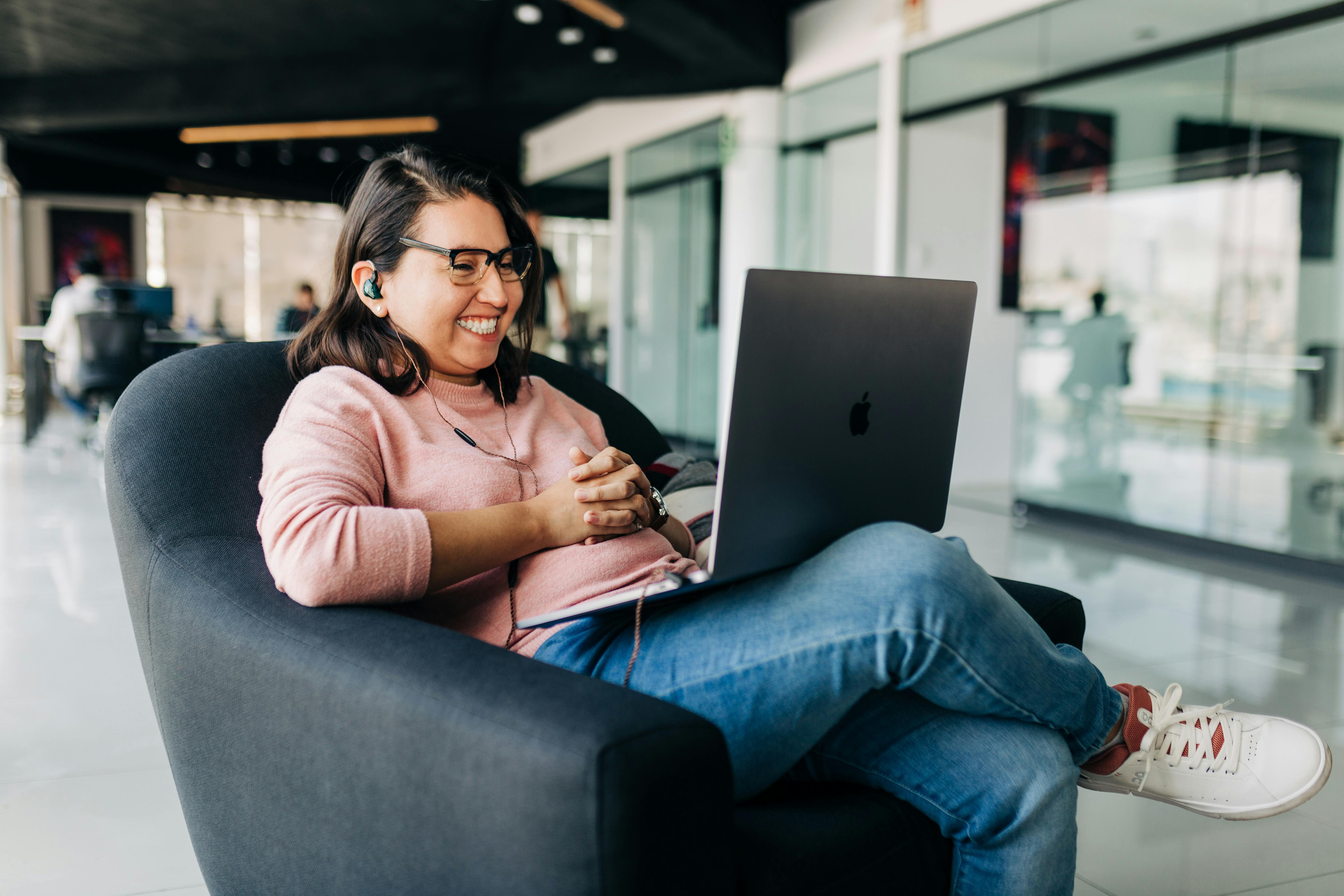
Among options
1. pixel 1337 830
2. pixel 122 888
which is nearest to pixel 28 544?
pixel 122 888

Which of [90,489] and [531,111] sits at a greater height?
[531,111]

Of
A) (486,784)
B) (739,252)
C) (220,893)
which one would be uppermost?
(739,252)

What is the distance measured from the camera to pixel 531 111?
9258 mm

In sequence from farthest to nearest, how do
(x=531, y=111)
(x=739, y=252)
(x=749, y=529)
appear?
(x=531, y=111), (x=739, y=252), (x=749, y=529)

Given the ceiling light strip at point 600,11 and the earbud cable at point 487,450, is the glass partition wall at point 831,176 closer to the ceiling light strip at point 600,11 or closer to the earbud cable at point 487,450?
the ceiling light strip at point 600,11

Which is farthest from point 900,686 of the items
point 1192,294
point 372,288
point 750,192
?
point 750,192

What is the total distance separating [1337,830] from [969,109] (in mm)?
4285

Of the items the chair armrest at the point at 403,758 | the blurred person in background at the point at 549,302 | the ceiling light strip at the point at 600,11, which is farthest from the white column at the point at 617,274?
Result: the chair armrest at the point at 403,758

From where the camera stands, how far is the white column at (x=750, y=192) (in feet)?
21.4

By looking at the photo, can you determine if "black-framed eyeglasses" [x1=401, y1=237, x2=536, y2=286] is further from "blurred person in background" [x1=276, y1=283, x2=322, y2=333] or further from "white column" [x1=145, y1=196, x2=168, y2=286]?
"white column" [x1=145, y1=196, x2=168, y2=286]

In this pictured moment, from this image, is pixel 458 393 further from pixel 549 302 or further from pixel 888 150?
pixel 549 302

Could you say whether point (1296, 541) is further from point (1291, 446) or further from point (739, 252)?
point (739, 252)

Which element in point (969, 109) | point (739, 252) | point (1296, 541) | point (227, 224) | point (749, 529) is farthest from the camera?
point (227, 224)

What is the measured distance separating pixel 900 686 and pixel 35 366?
8.17 meters
